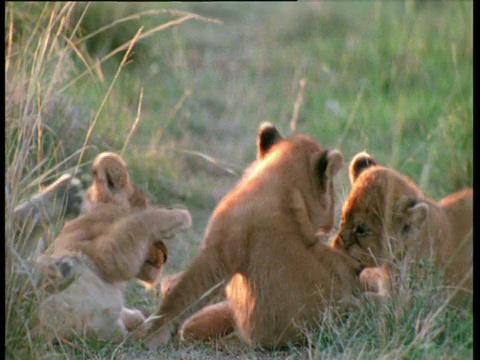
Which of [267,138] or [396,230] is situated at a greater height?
[267,138]

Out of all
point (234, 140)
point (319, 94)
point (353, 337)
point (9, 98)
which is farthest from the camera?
point (319, 94)

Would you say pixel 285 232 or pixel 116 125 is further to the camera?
pixel 116 125

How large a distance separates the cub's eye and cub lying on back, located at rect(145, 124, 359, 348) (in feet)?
0.41

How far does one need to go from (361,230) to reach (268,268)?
470mm

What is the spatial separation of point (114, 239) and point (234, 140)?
3.88 m

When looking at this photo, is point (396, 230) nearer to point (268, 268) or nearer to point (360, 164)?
point (360, 164)

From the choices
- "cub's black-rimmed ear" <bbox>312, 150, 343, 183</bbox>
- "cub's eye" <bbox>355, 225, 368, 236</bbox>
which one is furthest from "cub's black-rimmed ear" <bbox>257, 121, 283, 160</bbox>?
"cub's eye" <bbox>355, 225, 368, 236</bbox>

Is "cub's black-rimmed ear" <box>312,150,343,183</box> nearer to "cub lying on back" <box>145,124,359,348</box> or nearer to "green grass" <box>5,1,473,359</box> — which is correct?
"cub lying on back" <box>145,124,359,348</box>

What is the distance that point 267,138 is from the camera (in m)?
5.15

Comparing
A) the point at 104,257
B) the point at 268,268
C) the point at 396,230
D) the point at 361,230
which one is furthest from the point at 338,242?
the point at 104,257

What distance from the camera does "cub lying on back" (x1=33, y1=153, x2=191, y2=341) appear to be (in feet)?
15.3

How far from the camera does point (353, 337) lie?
4.48m
